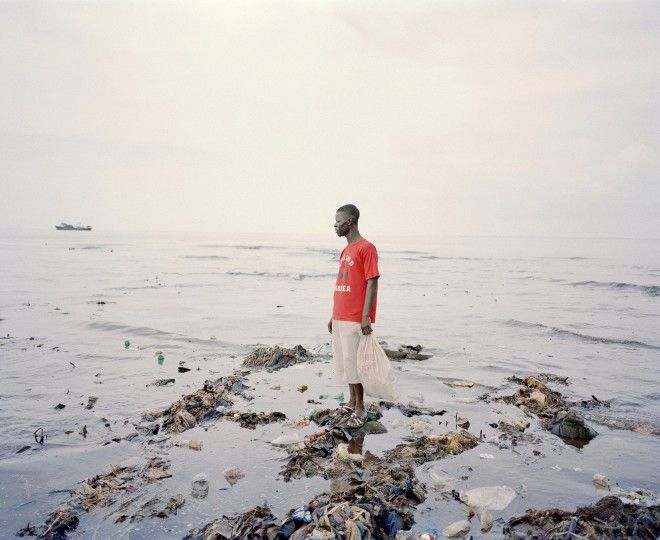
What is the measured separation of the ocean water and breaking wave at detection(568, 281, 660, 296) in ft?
11.0

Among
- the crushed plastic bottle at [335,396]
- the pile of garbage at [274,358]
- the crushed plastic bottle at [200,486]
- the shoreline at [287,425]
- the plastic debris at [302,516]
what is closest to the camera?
the plastic debris at [302,516]

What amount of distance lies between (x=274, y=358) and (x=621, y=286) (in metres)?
23.9

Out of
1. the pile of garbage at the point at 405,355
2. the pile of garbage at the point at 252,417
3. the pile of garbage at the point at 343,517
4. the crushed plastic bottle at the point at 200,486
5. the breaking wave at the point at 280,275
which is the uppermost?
the pile of garbage at the point at 343,517

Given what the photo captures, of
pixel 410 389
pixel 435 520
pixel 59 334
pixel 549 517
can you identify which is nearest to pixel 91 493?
pixel 435 520

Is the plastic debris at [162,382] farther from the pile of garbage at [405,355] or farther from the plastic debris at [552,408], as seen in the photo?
the plastic debris at [552,408]

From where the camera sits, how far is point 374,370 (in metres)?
5.50

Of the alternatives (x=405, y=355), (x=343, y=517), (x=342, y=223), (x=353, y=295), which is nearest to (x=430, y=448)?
(x=353, y=295)

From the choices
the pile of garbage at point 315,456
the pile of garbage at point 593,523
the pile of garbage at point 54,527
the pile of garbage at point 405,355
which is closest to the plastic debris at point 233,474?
the pile of garbage at point 315,456

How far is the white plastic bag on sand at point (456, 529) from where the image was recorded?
3.52 metres

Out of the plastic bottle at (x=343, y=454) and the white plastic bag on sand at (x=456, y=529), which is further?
the plastic bottle at (x=343, y=454)

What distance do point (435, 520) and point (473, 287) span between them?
71.9 feet

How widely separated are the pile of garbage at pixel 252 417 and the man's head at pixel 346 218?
251 cm

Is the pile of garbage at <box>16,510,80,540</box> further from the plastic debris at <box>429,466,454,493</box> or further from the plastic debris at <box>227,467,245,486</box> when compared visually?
the plastic debris at <box>429,466,454,493</box>

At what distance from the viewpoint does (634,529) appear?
3.41 metres
